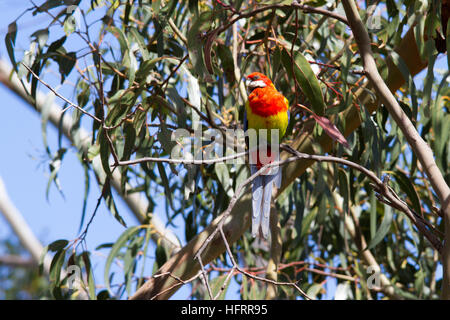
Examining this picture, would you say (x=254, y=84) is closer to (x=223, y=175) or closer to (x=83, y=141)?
(x=223, y=175)

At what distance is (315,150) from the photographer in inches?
92.4

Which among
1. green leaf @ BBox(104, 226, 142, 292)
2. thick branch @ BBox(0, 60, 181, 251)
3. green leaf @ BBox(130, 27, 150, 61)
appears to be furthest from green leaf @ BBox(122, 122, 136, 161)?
green leaf @ BBox(104, 226, 142, 292)

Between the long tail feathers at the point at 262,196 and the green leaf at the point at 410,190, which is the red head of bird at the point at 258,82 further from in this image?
the green leaf at the point at 410,190

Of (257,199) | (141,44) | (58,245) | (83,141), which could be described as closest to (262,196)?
(257,199)

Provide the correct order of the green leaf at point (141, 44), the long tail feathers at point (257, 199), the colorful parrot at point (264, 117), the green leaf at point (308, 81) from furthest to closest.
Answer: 1. the green leaf at point (141, 44)
2. the colorful parrot at point (264, 117)
3. the long tail feathers at point (257, 199)
4. the green leaf at point (308, 81)

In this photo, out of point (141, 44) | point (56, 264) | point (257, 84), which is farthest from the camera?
point (56, 264)

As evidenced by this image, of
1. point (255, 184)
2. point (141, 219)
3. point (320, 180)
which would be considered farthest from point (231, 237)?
point (141, 219)

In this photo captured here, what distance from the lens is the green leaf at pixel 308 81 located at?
188 cm

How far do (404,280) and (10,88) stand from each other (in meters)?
2.75

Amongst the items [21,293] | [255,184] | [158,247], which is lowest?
[21,293]

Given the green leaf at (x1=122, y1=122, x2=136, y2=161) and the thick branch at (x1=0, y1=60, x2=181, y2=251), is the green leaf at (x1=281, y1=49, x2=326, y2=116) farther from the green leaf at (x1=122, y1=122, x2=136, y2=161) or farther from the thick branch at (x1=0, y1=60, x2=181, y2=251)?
the thick branch at (x1=0, y1=60, x2=181, y2=251)

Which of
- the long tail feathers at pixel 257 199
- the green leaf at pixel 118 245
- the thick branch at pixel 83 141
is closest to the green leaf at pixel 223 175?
the long tail feathers at pixel 257 199

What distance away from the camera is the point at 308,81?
1.90 metres
